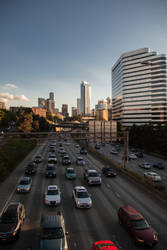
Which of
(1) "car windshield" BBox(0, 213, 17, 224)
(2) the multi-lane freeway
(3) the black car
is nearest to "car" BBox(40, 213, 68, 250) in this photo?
(2) the multi-lane freeway

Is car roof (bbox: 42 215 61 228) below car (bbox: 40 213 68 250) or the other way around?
the other way around

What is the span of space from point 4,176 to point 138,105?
9146 centimetres

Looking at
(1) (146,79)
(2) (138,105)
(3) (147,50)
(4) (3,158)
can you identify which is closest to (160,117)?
(2) (138,105)

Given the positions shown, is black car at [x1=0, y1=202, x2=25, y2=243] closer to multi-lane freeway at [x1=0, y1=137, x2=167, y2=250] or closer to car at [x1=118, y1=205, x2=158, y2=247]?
multi-lane freeway at [x1=0, y1=137, x2=167, y2=250]

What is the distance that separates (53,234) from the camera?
9.85 metres

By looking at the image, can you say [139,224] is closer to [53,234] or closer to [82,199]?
[53,234]

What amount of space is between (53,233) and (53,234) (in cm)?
7

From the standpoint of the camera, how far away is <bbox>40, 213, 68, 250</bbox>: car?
9102 millimetres

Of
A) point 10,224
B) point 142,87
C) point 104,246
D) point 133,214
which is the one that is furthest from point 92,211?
point 142,87

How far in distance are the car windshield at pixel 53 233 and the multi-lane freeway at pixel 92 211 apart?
129 cm

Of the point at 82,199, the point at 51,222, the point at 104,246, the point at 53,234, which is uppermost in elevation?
the point at 51,222

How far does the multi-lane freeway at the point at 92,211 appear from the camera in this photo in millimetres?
10891

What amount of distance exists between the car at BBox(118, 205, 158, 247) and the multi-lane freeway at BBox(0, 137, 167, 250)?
54cm

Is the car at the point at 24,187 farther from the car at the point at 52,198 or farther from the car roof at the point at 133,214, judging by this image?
the car roof at the point at 133,214
